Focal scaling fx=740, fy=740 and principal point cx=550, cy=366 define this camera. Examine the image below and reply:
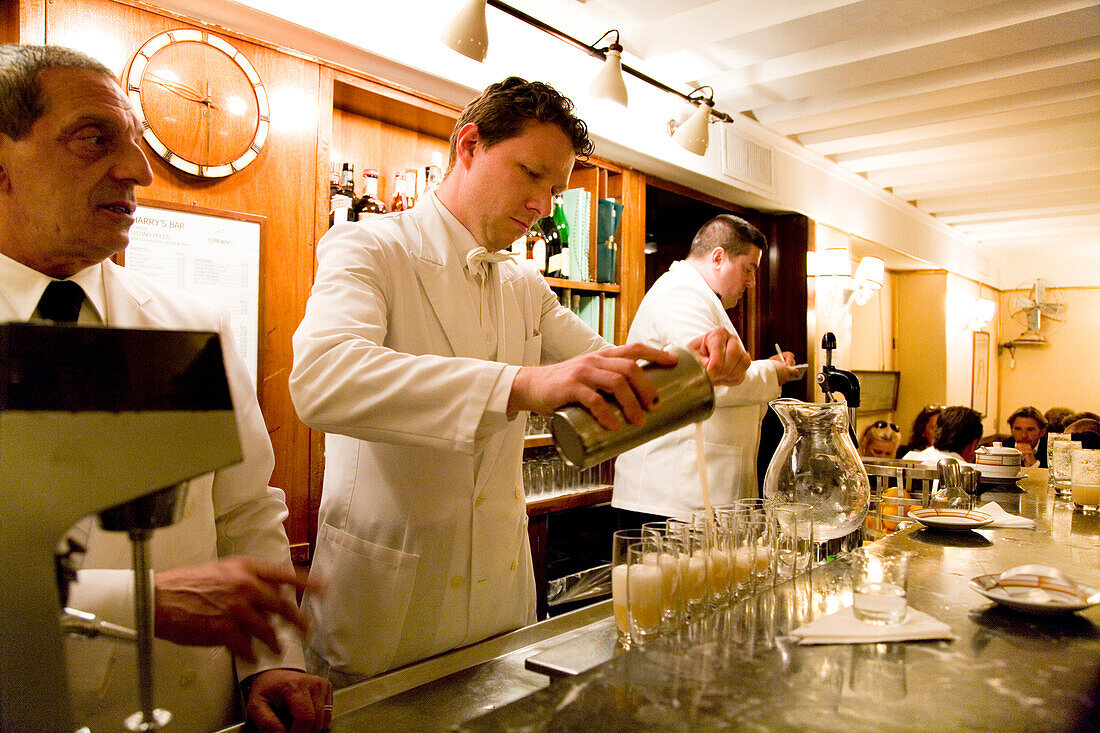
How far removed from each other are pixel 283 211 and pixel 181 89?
442 mm

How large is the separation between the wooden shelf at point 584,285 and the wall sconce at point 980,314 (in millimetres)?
6866

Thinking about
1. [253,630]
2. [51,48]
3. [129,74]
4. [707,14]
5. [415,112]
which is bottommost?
[253,630]

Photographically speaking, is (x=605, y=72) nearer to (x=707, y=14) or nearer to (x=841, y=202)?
(x=707, y=14)

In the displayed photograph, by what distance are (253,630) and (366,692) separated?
0.47m

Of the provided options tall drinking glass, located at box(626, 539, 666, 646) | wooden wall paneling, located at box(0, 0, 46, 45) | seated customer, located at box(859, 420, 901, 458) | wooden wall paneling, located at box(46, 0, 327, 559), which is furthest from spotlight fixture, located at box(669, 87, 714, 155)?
seated customer, located at box(859, 420, 901, 458)

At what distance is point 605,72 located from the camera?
2.94m

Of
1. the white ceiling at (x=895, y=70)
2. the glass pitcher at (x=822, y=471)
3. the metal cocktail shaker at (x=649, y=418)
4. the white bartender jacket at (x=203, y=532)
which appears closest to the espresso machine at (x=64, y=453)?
the white bartender jacket at (x=203, y=532)

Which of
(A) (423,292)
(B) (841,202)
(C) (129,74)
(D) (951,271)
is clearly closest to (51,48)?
(A) (423,292)

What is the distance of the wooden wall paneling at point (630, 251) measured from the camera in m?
3.79

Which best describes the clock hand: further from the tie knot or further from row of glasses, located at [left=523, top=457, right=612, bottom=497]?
row of glasses, located at [left=523, top=457, right=612, bottom=497]

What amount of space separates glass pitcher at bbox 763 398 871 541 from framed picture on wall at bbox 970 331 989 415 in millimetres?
8531

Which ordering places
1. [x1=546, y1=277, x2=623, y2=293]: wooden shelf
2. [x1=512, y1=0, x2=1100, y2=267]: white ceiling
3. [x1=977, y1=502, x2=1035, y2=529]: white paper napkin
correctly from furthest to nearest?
[x1=546, y1=277, x2=623, y2=293]: wooden shelf < [x1=512, y1=0, x2=1100, y2=267]: white ceiling < [x1=977, y1=502, x2=1035, y2=529]: white paper napkin

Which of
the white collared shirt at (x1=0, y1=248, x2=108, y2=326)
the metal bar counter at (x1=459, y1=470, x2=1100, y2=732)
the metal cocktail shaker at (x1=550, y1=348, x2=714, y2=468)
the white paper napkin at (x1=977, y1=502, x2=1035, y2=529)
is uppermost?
the white collared shirt at (x1=0, y1=248, x2=108, y2=326)

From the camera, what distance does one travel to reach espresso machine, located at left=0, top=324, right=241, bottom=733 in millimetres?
377
